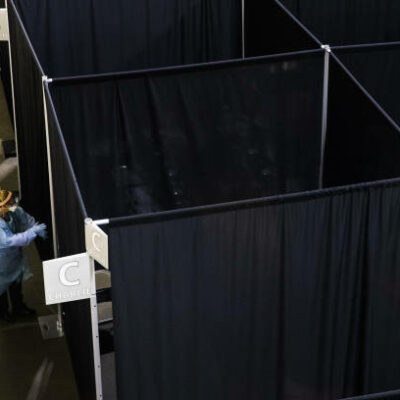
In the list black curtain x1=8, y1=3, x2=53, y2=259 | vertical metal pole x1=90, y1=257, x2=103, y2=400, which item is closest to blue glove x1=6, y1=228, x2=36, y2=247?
black curtain x1=8, y1=3, x2=53, y2=259

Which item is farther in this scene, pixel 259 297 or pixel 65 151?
pixel 65 151

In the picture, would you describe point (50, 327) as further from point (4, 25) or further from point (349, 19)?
point (349, 19)

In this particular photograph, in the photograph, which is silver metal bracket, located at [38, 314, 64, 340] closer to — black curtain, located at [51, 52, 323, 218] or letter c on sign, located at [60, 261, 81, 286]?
black curtain, located at [51, 52, 323, 218]

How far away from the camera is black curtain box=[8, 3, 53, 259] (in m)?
6.15

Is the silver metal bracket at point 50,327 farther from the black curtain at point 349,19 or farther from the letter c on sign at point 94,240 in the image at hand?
the black curtain at point 349,19

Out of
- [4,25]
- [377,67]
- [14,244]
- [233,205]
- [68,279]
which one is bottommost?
[14,244]

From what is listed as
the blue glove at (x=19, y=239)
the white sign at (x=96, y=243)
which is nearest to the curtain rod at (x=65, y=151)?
the white sign at (x=96, y=243)

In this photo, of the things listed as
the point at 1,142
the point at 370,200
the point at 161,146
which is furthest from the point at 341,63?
the point at 1,142

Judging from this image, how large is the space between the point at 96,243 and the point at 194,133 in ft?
7.73

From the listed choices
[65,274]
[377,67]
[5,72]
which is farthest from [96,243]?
[5,72]

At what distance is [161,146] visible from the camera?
20.8ft

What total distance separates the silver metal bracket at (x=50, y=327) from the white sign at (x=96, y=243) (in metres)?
2.22

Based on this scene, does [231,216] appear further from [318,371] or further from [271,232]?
[318,371]

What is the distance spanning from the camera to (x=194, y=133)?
20.9ft
